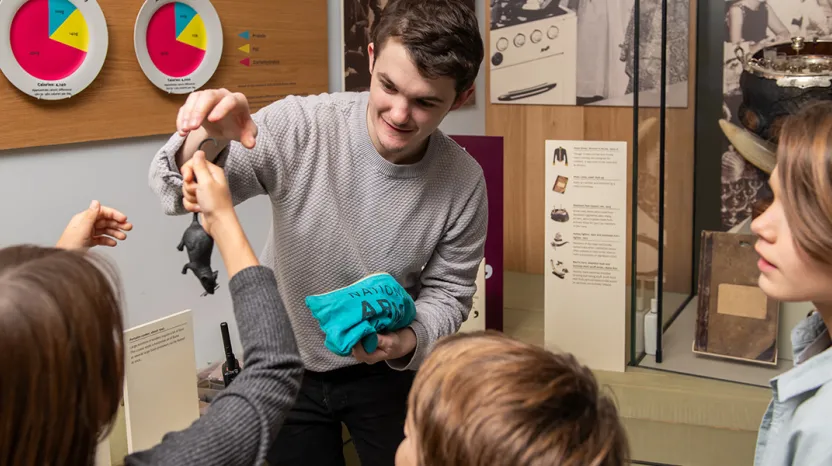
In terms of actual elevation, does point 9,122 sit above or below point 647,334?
above

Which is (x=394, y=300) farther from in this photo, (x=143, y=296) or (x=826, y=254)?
(x=143, y=296)

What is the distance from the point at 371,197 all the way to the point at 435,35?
1.03 feet

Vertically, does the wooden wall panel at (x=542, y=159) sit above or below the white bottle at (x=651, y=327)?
above

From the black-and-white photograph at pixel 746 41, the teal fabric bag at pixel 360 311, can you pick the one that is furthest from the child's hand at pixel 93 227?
the black-and-white photograph at pixel 746 41

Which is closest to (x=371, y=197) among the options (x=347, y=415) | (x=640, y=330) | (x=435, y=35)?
(x=435, y=35)

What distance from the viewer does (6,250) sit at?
838 millimetres

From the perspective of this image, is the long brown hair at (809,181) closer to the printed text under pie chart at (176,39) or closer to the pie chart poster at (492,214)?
the printed text under pie chart at (176,39)

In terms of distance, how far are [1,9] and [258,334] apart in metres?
0.91

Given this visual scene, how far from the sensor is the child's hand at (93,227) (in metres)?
1.20

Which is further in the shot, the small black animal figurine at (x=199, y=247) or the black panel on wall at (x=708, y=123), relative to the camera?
the black panel on wall at (x=708, y=123)

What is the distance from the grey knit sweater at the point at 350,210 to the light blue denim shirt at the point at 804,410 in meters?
0.56

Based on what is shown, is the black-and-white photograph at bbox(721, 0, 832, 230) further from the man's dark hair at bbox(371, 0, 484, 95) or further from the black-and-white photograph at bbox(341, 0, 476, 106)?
the man's dark hair at bbox(371, 0, 484, 95)

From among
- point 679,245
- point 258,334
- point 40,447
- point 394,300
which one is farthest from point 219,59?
point 679,245

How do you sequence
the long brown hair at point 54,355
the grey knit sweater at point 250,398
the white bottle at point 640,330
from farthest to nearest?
1. the white bottle at point 640,330
2. the grey knit sweater at point 250,398
3. the long brown hair at point 54,355
